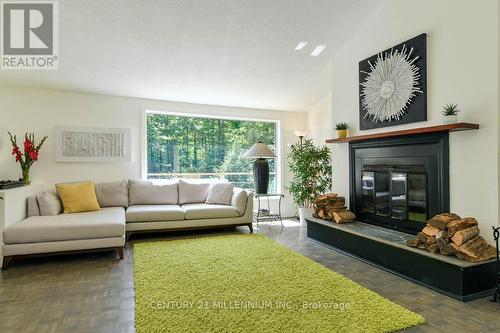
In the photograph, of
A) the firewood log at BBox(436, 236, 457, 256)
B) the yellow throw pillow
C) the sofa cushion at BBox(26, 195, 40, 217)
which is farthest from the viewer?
the yellow throw pillow

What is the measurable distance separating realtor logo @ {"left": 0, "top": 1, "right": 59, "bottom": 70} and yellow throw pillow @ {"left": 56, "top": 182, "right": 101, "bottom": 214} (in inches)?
64.8

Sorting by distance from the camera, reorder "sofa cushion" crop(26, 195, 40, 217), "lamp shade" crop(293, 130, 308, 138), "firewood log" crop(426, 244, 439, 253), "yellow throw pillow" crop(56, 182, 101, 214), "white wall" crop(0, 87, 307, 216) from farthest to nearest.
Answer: "lamp shade" crop(293, 130, 308, 138) < "white wall" crop(0, 87, 307, 216) < "yellow throw pillow" crop(56, 182, 101, 214) < "sofa cushion" crop(26, 195, 40, 217) < "firewood log" crop(426, 244, 439, 253)

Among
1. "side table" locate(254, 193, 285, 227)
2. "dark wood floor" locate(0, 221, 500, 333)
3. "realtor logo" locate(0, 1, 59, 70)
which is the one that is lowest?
"dark wood floor" locate(0, 221, 500, 333)

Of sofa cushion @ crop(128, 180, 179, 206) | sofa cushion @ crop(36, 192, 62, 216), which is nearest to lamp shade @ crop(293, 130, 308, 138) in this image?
sofa cushion @ crop(128, 180, 179, 206)

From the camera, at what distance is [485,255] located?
8.13 feet

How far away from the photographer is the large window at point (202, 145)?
544 centimetres

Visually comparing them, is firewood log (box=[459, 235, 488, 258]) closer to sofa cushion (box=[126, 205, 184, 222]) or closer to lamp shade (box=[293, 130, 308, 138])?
sofa cushion (box=[126, 205, 184, 222])

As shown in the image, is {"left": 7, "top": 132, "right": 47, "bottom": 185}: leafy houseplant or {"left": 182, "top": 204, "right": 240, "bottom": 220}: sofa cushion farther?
{"left": 182, "top": 204, "right": 240, "bottom": 220}: sofa cushion

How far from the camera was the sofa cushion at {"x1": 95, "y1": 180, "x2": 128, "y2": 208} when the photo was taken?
4633 millimetres

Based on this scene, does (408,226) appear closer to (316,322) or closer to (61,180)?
(316,322)

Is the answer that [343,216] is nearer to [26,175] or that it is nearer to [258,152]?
[258,152]

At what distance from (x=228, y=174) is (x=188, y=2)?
131 inches

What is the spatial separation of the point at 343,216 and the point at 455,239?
153 cm

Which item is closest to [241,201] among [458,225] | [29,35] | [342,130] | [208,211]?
[208,211]
